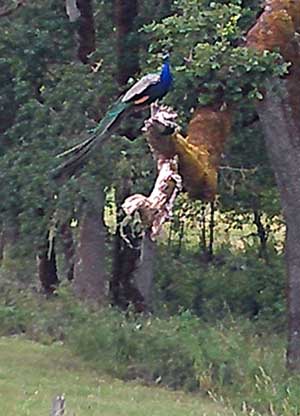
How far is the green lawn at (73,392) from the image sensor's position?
37.9ft

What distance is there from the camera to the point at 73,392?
12641 mm

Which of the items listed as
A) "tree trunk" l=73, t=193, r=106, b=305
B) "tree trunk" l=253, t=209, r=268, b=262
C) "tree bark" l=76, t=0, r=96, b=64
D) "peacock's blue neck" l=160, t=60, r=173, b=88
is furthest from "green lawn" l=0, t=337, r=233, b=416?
"tree trunk" l=253, t=209, r=268, b=262

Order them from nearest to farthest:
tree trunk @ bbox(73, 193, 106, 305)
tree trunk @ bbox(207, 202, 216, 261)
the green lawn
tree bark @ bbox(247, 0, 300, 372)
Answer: tree bark @ bbox(247, 0, 300, 372) < the green lawn < tree trunk @ bbox(73, 193, 106, 305) < tree trunk @ bbox(207, 202, 216, 261)

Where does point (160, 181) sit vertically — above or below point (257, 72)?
below

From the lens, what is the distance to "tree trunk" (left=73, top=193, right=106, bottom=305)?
17.6 metres

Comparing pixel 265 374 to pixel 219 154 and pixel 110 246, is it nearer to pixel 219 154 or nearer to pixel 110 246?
pixel 219 154

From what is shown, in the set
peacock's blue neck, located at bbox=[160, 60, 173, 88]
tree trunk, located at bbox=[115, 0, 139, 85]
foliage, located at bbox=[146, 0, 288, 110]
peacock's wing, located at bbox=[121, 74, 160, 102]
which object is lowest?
peacock's wing, located at bbox=[121, 74, 160, 102]

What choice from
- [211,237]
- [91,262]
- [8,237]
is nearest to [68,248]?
[8,237]

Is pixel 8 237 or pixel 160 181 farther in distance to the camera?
pixel 8 237

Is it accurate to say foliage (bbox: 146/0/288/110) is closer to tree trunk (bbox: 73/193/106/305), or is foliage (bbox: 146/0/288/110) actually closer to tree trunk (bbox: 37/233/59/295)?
tree trunk (bbox: 73/193/106/305)

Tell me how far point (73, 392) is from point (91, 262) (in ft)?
17.7

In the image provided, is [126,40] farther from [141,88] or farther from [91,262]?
[141,88]

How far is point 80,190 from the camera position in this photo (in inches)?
595

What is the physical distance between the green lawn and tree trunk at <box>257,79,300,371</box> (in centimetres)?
117
